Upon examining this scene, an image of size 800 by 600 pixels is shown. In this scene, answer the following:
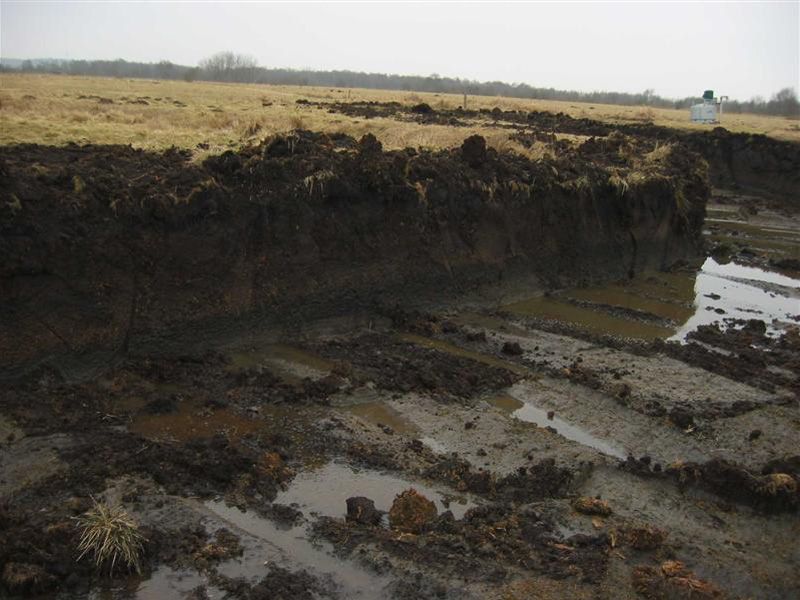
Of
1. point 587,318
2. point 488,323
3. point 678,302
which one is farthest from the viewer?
point 678,302

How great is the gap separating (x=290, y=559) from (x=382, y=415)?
124 inches

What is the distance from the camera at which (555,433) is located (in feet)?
30.1

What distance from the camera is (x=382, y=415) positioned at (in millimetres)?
9547

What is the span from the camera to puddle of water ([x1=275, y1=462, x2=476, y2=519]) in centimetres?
754

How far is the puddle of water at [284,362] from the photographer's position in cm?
1059

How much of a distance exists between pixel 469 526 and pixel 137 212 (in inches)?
275

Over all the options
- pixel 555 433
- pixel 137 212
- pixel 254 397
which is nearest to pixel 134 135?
pixel 137 212

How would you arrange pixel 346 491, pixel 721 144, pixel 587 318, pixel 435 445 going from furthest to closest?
1. pixel 721 144
2. pixel 587 318
3. pixel 435 445
4. pixel 346 491

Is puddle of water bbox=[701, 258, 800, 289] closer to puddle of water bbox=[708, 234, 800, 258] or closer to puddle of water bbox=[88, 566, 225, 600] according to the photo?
puddle of water bbox=[708, 234, 800, 258]

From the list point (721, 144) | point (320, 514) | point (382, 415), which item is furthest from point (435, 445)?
point (721, 144)

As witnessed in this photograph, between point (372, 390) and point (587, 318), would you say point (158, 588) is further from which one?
point (587, 318)

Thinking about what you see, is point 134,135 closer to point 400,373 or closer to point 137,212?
point 137,212

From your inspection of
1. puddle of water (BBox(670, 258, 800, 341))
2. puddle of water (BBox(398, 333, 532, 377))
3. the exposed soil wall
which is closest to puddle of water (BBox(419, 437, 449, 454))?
puddle of water (BBox(398, 333, 532, 377))

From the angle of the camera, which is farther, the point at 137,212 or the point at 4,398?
the point at 137,212
